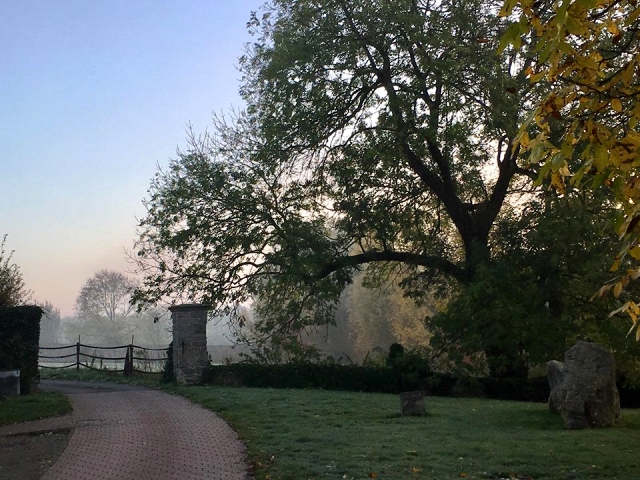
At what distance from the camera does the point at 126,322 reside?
78.5m

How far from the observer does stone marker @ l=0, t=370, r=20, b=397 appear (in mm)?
17562

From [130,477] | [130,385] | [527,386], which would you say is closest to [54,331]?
[130,385]

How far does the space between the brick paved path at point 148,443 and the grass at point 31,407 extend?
404 mm

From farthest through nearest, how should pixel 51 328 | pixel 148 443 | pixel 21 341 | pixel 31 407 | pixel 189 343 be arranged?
1. pixel 51 328
2. pixel 189 343
3. pixel 21 341
4. pixel 31 407
5. pixel 148 443

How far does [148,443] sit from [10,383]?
8968 mm

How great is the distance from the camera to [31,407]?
15.2 meters

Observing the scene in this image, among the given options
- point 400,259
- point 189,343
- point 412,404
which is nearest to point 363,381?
point 400,259

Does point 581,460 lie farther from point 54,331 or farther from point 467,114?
point 54,331

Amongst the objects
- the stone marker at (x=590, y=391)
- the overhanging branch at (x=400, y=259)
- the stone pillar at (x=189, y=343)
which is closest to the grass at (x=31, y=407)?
the stone pillar at (x=189, y=343)

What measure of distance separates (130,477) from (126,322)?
2892 inches

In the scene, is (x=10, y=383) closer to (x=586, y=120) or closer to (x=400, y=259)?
(x=400, y=259)

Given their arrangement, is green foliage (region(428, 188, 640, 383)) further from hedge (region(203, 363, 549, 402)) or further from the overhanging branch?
the overhanging branch

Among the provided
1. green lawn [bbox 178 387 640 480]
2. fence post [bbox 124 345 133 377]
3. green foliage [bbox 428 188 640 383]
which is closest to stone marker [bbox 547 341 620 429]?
green lawn [bbox 178 387 640 480]

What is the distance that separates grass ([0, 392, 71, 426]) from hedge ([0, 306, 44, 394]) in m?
1.04
